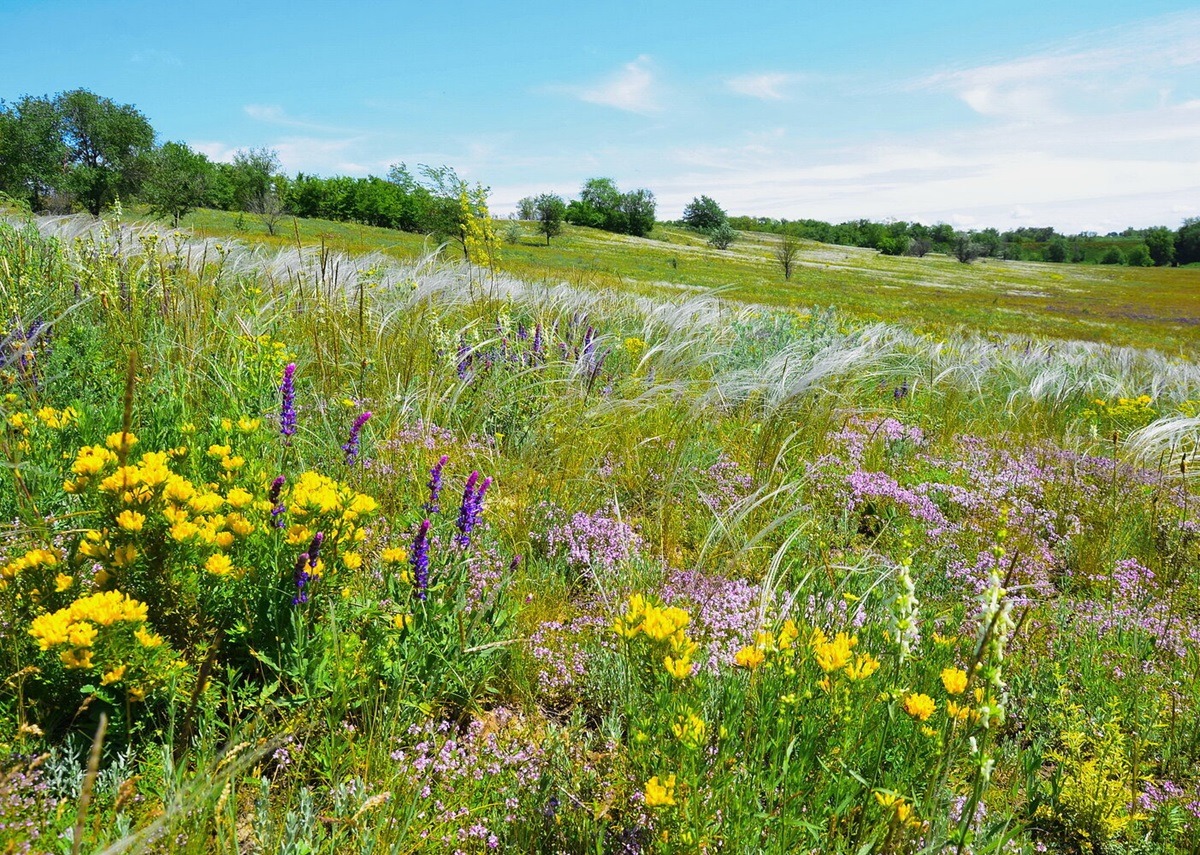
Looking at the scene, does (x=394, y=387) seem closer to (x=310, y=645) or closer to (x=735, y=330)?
(x=310, y=645)

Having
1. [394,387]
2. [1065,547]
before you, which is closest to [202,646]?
[394,387]

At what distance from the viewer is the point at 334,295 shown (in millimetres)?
5438

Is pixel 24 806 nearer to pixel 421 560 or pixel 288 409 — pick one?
→ pixel 421 560

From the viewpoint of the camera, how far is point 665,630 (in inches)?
53.9

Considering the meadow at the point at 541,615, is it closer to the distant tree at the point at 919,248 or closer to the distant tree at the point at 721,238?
the distant tree at the point at 721,238

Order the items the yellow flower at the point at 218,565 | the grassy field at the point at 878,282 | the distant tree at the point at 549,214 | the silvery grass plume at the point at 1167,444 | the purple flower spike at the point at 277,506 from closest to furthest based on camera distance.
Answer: the yellow flower at the point at 218,565 < the purple flower spike at the point at 277,506 < the silvery grass plume at the point at 1167,444 < the grassy field at the point at 878,282 < the distant tree at the point at 549,214

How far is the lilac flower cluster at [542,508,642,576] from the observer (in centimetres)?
264

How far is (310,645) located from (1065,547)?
12.4ft

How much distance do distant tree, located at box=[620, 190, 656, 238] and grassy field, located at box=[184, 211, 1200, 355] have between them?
3779 mm

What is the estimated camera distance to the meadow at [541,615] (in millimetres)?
1396

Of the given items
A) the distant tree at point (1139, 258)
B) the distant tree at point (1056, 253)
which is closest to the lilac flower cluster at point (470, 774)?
the distant tree at point (1139, 258)

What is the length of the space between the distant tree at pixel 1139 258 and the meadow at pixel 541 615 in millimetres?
152077

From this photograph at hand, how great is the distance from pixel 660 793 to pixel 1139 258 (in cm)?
15837

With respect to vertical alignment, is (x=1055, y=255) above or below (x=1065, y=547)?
above
